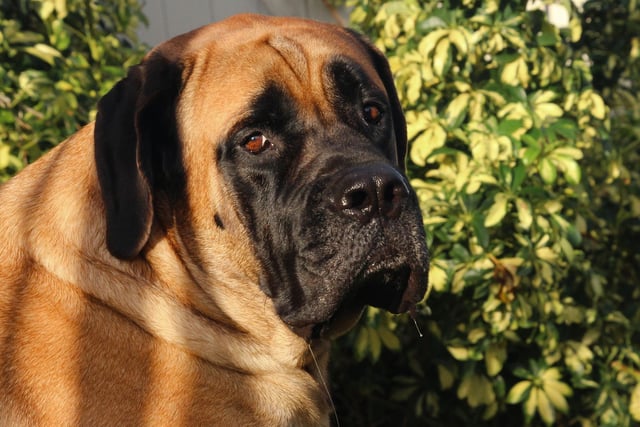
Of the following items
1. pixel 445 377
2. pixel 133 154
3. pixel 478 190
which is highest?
pixel 133 154

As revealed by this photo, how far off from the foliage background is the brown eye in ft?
3.36

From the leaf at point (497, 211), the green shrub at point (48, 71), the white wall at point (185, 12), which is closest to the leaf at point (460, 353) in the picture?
the leaf at point (497, 211)

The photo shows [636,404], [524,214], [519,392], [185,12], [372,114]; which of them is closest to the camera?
[372,114]

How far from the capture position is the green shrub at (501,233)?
425 cm

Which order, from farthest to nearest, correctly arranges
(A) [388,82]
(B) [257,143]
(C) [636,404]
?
(C) [636,404], (A) [388,82], (B) [257,143]

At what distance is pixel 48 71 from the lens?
4.21 meters

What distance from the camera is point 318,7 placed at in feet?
23.0

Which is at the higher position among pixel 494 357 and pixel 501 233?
pixel 501 233

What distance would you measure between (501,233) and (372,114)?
1427 mm

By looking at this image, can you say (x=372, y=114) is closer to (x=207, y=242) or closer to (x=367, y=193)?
(x=367, y=193)

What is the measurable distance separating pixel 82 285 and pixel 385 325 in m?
1.95

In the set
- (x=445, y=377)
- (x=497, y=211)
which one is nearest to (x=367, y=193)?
(x=497, y=211)

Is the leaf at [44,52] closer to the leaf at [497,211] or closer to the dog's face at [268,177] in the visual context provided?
the dog's face at [268,177]

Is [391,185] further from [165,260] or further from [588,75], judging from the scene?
[588,75]
